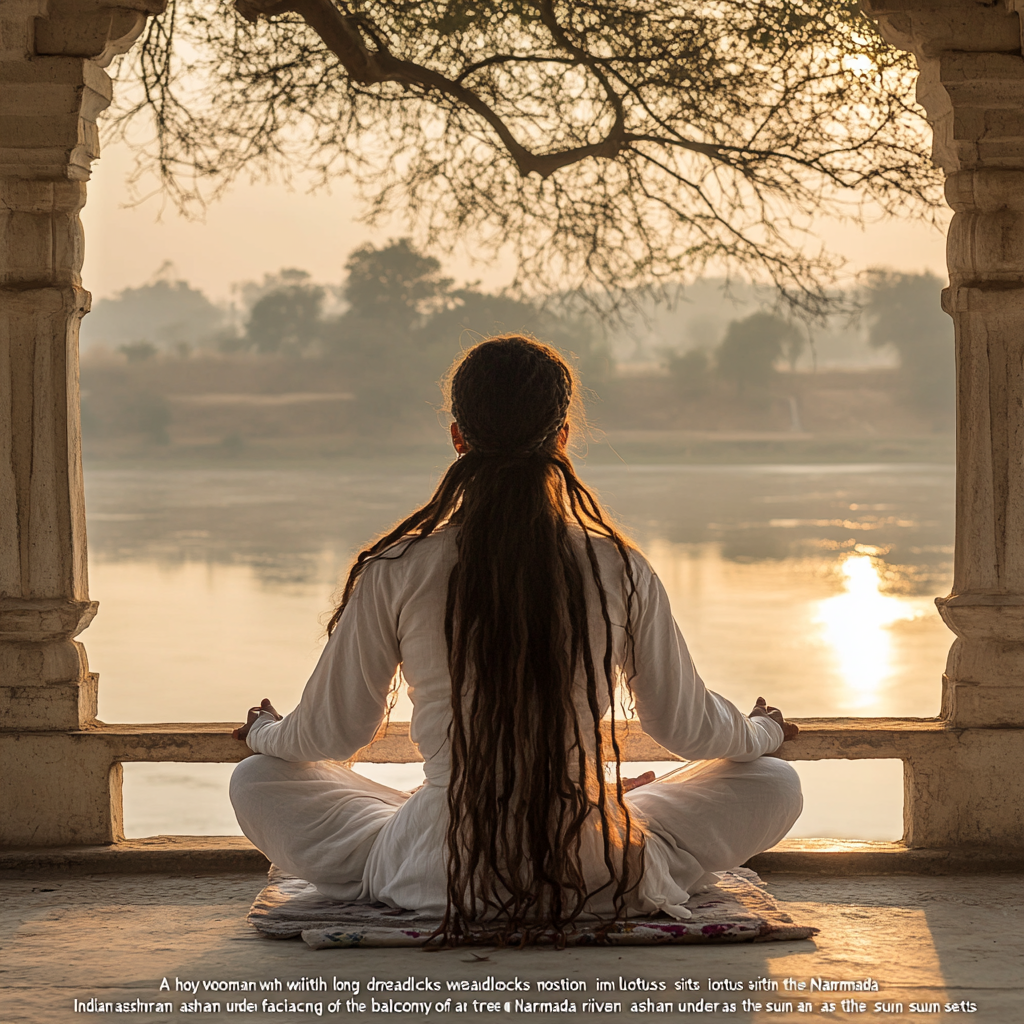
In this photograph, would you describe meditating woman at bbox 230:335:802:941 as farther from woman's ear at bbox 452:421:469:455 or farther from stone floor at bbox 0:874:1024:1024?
stone floor at bbox 0:874:1024:1024

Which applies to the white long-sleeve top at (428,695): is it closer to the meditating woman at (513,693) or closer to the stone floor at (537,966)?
the meditating woman at (513,693)

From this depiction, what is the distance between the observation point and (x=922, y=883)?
225cm

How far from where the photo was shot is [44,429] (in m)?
2.37

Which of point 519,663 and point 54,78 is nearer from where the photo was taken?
point 519,663

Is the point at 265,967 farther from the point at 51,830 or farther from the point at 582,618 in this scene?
the point at 51,830

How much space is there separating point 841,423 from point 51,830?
26.2 meters

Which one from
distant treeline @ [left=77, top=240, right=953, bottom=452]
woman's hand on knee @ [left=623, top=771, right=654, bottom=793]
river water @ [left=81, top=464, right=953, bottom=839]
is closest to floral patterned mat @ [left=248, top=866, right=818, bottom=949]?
woman's hand on knee @ [left=623, top=771, right=654, bottom=793]

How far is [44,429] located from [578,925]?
1.47m

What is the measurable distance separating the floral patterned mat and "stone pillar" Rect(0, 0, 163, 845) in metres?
0.72

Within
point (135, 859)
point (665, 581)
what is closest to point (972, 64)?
point (135, 859)

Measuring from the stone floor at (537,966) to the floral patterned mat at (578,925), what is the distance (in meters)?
0.02

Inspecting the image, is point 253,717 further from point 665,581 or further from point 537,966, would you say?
point 665,581

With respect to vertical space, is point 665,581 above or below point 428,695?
below

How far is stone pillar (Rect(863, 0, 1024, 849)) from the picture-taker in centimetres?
231
